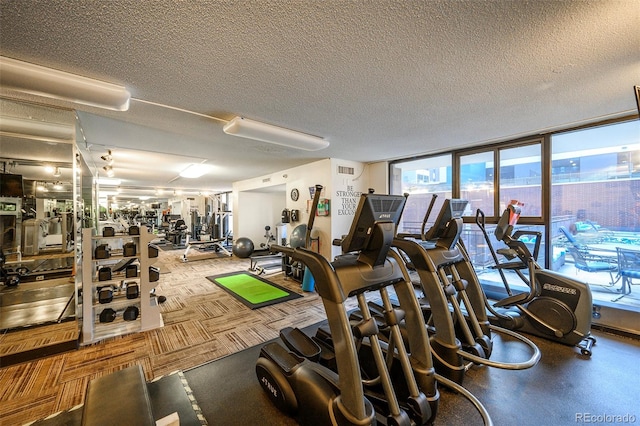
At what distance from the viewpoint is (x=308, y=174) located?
5.76 meters

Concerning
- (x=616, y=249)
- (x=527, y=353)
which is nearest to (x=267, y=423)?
(x=527, y=353)

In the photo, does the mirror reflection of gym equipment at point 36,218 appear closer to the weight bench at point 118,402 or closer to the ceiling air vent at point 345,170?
the weight bench at point 118,402

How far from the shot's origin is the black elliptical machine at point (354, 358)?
1.45 meters

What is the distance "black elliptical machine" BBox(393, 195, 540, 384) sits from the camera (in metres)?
2.11

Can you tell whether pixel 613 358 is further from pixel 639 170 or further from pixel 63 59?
pixel 63 59

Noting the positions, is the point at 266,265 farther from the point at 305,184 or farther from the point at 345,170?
the point at 345,170

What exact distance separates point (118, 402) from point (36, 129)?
11.4 feet

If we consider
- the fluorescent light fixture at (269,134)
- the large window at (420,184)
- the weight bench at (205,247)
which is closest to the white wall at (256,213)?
the weight bench at (205,247)

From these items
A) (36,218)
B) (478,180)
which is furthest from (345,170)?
(36,218)

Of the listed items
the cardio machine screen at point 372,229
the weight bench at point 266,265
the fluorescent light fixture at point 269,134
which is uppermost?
the fluorescent light fixture at point 269,134

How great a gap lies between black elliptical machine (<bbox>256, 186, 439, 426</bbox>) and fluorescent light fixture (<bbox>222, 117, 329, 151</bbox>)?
1.75 metres

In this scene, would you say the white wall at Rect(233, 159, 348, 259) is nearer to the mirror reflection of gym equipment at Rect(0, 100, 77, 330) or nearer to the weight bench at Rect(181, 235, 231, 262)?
the weight bench at Rect(181, 235, 231, 262)

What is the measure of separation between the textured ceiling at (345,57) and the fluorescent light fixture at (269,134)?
10cm

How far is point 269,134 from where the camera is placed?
126 inches
